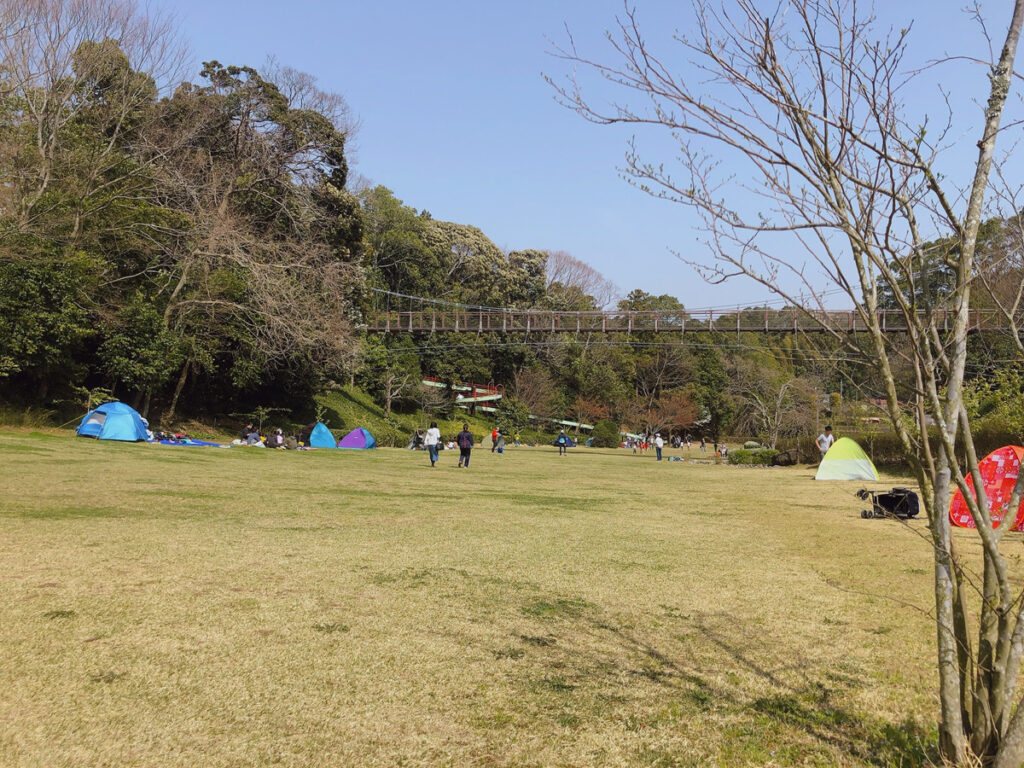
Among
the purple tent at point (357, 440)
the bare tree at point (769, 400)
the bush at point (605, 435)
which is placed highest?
the bare tree at point (769, 400)

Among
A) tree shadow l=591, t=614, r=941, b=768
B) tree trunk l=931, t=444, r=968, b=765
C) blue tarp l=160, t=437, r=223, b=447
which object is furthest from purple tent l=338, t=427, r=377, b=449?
tree trunk l=931, t=444, r=968, b=765

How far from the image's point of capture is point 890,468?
23156 mm

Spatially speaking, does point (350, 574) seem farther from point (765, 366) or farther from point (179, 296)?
point (765, 366)

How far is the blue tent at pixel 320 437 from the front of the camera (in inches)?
1008

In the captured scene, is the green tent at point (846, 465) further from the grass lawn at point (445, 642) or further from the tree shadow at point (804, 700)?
the tree shadow at point (804, 700)

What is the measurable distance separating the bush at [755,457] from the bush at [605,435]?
1556cm

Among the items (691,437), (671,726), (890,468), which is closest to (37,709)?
(671,726)

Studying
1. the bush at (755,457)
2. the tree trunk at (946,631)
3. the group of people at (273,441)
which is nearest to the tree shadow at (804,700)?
the tree trunk at (946,631)

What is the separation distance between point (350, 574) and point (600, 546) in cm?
266

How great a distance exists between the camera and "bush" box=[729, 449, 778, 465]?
28.6 metres

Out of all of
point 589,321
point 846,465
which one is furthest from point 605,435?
point 846,465

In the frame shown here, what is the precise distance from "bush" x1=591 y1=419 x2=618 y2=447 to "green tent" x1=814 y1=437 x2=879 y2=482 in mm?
27052

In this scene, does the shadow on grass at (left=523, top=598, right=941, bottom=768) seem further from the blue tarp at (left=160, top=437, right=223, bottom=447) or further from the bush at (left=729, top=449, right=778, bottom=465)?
the bush at (left=729, top=449, right=778, bottom=465)

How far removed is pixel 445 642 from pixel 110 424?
1754cm
